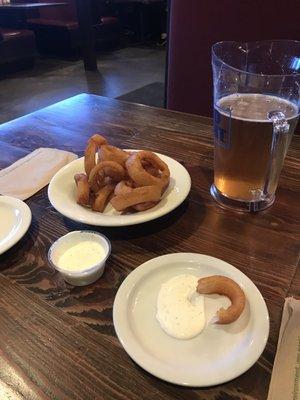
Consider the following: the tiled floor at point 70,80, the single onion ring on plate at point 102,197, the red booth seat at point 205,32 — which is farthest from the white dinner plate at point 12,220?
the tiled floor at point 70,80

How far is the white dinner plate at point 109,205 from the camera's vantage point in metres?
0.66

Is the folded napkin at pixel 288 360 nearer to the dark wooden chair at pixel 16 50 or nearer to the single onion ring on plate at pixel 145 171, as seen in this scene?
the single onion ring on plate at pixel 145 171

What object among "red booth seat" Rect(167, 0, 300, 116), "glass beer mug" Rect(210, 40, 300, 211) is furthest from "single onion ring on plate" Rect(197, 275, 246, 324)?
"red booth seat" Rect(167, 0, 300, 116)

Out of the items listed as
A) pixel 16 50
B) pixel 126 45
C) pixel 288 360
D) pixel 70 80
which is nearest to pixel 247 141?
pixel 288 360

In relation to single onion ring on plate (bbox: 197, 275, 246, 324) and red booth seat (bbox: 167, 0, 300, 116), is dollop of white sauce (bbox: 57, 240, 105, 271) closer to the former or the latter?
single onion ring on plate (bbox: 197, 275, 246, 324)

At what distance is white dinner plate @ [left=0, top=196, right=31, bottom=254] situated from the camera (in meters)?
0.66

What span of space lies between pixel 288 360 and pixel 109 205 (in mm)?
443

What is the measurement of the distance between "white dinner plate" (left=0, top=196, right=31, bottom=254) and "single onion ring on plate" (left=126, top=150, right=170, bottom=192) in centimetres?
23

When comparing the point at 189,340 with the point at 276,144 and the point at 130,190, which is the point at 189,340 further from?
the point at 276,144

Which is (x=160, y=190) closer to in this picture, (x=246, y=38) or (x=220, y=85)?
(x=220, y=85)

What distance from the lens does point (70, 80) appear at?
462 centimetres

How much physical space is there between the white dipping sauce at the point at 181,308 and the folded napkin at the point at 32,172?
456mm

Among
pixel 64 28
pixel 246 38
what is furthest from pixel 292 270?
pixel 64 28

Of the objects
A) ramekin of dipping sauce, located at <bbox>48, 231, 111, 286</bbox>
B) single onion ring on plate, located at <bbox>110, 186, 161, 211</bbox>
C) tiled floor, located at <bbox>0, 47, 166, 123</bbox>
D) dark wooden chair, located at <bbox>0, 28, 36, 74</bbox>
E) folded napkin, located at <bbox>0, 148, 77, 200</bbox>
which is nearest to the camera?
ramekin of dipping sauce, located at <bbox>48, 231, 111, 286</bbox>
